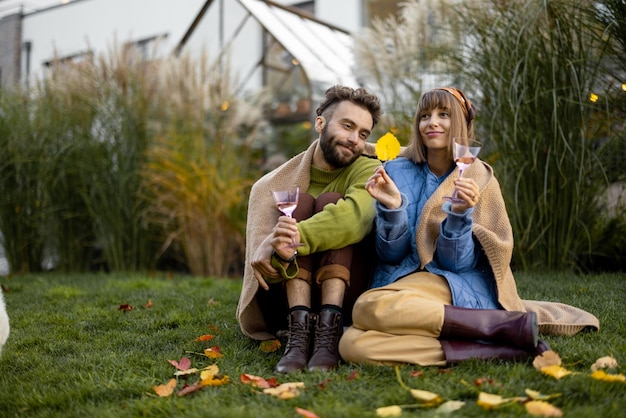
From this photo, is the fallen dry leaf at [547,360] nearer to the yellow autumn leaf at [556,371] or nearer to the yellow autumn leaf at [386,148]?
the yellow autumn leaf at [556,371]

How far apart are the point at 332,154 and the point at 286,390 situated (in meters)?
1.17

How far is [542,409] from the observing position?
5.89 ft

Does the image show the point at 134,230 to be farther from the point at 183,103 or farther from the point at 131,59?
the point at 131,59

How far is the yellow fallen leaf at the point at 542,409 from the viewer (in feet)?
5.79

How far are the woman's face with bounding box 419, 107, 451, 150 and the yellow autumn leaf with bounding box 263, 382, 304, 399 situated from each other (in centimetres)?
112

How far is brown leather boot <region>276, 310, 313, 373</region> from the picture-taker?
7.92 feet

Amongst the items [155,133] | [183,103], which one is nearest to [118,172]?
[155,133]

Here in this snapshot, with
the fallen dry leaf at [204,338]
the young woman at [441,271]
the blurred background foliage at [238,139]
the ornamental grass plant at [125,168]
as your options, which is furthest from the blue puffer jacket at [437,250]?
the ornamental grass plant at [125,168]

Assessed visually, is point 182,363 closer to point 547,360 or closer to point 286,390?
point 286,390

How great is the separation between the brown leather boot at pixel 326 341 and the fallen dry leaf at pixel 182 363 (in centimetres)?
46

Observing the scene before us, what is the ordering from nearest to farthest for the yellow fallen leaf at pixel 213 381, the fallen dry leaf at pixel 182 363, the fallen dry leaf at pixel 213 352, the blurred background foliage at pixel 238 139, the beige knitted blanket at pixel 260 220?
1. the yellow fallen leaf at pixel 213 381
2. the fallen dry leaf at pixel 182 363
3. the fallen dry leaf at pixel 213 352
4. the beige knitted blanket at pixel 260 220
5. the blurred background foliage at pixel 238 139

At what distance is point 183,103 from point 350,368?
441 cm

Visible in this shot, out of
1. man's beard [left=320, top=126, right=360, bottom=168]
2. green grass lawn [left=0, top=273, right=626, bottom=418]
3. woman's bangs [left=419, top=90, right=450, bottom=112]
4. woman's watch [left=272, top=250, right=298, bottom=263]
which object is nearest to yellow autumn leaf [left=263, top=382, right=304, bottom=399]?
green grass lawn [left=0, top=273, right=626, bottom=418]

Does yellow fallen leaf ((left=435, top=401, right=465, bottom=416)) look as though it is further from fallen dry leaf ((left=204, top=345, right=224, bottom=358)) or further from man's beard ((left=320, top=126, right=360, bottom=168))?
man's beard ((left=320, top=126, right=360, bottom=168))
